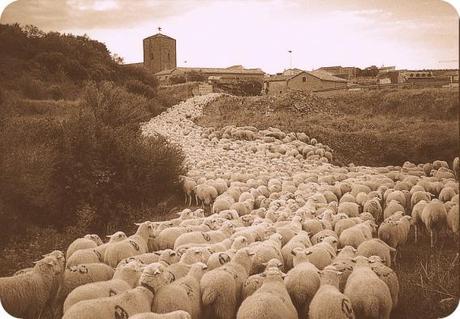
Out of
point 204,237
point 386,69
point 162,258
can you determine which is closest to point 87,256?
point 162,258

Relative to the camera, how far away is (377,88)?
12641 millimetres

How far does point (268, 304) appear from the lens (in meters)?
5.30

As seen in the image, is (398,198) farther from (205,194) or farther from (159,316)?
(159,316)

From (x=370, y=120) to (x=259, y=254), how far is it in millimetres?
9826

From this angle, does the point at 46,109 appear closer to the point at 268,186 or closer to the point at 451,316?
the point at 268,186

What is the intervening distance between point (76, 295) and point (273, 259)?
2.69 metres

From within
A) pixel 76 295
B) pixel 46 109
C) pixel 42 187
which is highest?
pixel 46 109

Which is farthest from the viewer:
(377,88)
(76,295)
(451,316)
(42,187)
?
(377,88)

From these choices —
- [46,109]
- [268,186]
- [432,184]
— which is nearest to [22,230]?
[46,109]

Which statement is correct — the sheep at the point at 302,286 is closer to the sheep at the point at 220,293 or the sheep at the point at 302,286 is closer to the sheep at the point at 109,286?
the sheep at the point at 220,293

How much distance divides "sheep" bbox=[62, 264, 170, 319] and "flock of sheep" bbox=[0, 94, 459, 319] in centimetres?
1

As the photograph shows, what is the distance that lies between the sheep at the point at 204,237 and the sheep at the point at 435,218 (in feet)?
12.3

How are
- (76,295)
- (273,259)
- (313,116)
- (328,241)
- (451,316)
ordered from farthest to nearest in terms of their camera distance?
(313,116)
(328,241)
(273,259)
(451,316)
(76,295)

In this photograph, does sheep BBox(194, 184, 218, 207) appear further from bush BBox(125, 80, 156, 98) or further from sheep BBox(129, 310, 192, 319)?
bush BBox(125, 80, 156, 98)
